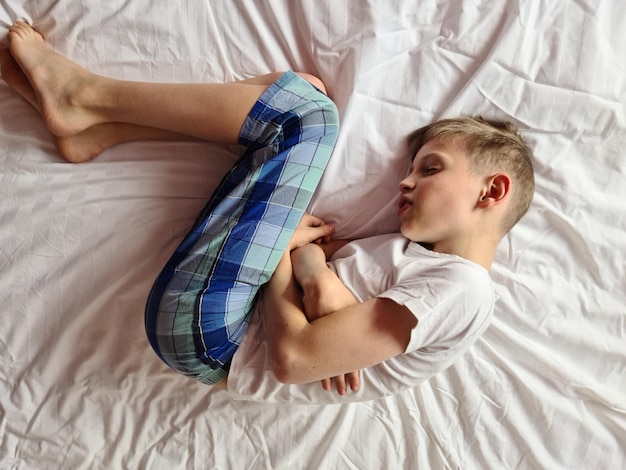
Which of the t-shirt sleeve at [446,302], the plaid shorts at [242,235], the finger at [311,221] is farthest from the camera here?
the finger at [311,221]

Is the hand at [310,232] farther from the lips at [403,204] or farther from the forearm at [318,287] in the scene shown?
the lips at [403,204]

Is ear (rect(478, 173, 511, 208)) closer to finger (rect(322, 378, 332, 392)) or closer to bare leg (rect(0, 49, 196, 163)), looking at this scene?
finger (rect(322, 378, 332, 392))

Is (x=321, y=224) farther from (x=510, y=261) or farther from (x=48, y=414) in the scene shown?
(x=48, y=414)

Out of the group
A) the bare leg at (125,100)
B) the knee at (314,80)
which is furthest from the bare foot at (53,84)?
the knee at (314,80)

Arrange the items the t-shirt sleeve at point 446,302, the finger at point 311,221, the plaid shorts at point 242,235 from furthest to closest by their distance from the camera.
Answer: the finger at point 311,221 → the plaid shorts at point 242,235 → the t-shirt sleeve at point 446,302

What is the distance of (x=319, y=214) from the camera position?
111 centimetres

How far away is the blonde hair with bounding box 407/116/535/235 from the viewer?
98 centimetres

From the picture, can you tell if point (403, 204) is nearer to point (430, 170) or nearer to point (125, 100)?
point (430, 170)

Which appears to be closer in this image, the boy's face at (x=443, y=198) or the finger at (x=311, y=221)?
the boy's face at (x=443, y=198)

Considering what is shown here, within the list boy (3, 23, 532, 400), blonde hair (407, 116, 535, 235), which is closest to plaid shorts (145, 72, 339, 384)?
boy (3, 23, 532, 400)

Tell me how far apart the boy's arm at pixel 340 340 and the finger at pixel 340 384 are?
5cm

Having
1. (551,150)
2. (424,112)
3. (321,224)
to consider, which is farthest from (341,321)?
(551,150)

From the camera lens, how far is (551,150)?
3.65 ft

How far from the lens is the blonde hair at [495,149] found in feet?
3.22
